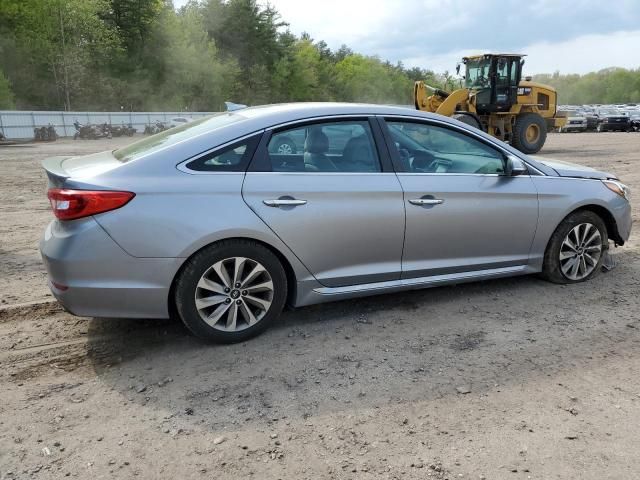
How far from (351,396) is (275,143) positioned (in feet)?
5.87

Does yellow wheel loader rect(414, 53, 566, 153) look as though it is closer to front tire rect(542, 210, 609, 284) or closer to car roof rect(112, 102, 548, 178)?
front tire rect(542, 210, 609, 284)

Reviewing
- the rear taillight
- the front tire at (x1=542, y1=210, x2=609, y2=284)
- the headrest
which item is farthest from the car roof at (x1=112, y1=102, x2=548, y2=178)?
the front tire at (x1=542, y1=210, x2=609, y2=284)

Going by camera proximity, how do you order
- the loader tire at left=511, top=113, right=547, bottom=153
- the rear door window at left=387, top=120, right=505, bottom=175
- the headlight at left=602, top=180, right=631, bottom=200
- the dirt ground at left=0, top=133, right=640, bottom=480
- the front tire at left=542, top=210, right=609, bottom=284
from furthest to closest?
the loader tire at left=511, top=113, right=547, bottom=153, the headlight at left=602, top=180, right=631, bottom=200, the front tire at left=542, top=210, right=609, bottom=284, the rear door window at left=387, top=120, right=505, bottom=175, the dirt ground at left=0, top=133, right=640, bottom=480

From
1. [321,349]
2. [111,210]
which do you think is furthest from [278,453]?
[111,210]

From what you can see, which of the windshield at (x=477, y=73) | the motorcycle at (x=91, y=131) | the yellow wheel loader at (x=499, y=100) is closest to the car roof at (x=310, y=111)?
the yellow wheel loader at (x=499, y=100)

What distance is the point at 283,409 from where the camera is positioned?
121 inches

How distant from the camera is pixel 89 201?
11.1 ft

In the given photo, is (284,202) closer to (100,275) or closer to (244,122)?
(244,122)

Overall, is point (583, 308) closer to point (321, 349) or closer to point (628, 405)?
point (628, 405)

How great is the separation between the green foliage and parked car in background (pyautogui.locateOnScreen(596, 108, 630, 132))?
269 feet

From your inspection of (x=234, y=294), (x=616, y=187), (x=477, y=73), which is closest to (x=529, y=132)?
(x=477, y=73)

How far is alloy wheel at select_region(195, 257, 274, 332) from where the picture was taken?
12.0 ft

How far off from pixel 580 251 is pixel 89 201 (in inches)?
160

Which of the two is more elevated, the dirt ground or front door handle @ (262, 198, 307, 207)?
front door handle @ (262, 198, 307, 207)
